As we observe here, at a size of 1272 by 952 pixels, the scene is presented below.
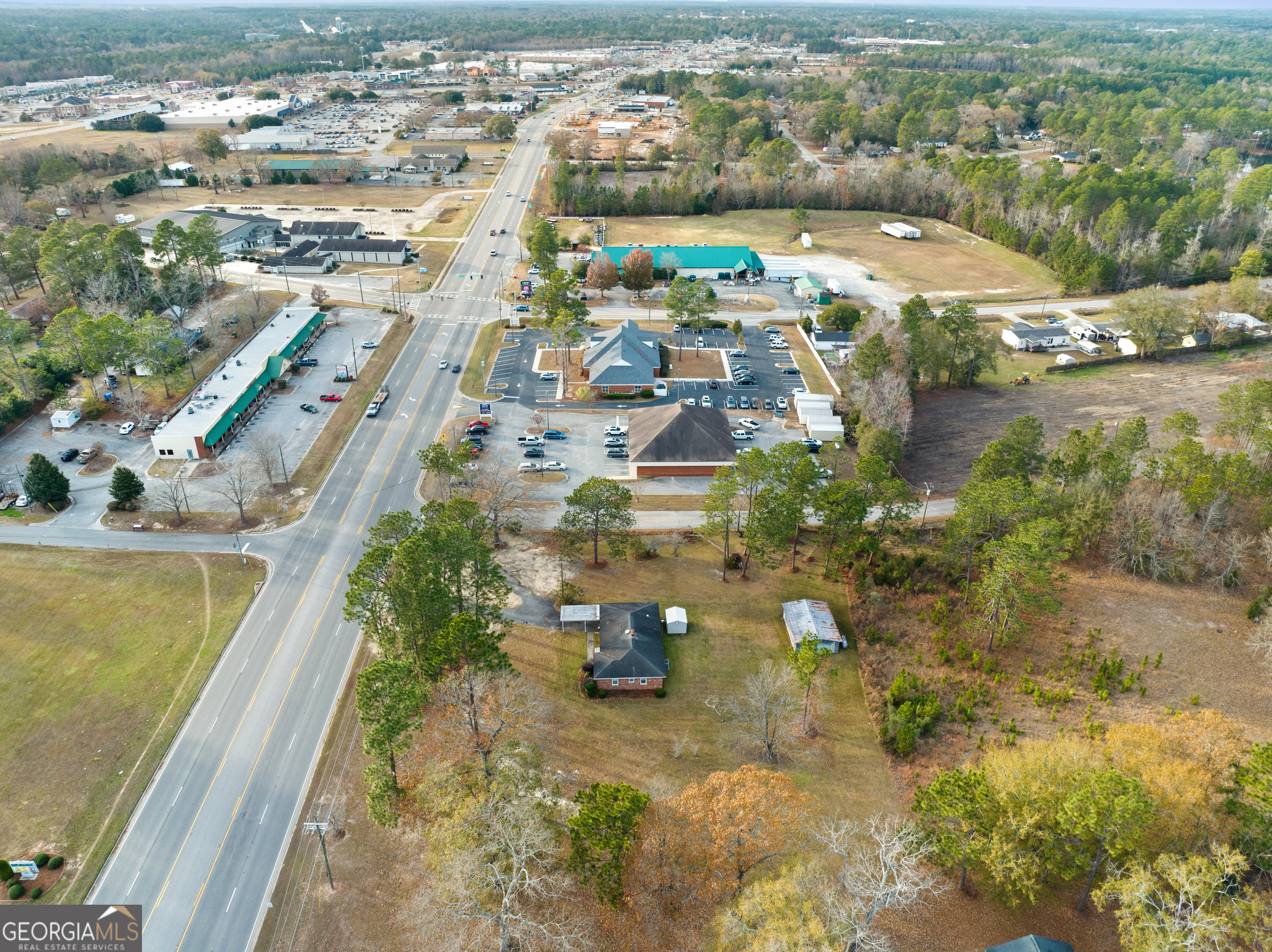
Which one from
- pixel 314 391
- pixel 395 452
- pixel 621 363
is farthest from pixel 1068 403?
pixel 314 391

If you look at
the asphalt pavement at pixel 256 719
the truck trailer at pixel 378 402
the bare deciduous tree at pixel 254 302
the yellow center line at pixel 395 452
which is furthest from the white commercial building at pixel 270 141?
the asphalt pavement at pixel 256 719

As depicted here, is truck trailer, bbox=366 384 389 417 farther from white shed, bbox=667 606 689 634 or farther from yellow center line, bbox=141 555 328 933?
white shed, bbox=667 606 689 634

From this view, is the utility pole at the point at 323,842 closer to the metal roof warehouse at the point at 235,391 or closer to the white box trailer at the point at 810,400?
the metal roof warehouse at the point at 235,391

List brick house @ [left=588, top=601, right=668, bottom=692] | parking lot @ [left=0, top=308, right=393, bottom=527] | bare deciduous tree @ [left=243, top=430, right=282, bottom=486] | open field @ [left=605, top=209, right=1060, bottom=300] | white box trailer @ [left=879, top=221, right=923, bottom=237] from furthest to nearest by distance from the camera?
white box trailer @ [left=879, top=221, right=923, bottom=237] → open field @ [left=605, top=209, right=1060, bottom=300] → bare deciduous tree @ [left=243, top=430, right=282, bottom=486] → parking lot @ [left=0, top=308, right=393, bottom=527] → brick house @ [left=588, top=601, right=668, bottom=692]

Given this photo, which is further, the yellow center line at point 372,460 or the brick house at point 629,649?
the yellow center line at point 372,460

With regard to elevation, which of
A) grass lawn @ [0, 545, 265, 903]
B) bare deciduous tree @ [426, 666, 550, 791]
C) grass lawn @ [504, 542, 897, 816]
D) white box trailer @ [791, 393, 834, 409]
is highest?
bare deciduous tree @ [426, 666, 550, 791]

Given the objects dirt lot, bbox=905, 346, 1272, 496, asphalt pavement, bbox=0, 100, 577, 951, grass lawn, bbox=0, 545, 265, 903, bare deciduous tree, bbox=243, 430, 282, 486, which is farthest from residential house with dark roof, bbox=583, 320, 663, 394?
grass lawn, bbox=0, 545, 265, 903

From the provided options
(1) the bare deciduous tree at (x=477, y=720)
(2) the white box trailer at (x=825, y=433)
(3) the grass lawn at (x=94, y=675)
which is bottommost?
(3) the grass lawn at (x=94, y=675)
